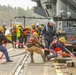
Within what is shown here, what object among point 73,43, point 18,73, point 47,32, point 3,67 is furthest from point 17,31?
point 18,73

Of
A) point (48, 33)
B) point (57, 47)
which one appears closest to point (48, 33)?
point (48, 33)

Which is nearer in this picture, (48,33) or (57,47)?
(57,47)

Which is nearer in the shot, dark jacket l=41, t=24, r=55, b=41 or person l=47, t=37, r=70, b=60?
person l=47, t=37, r=70, b=60

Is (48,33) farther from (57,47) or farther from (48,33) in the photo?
(57,47)

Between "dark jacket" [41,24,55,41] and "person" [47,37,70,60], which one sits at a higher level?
"dark jacket" [41,24,55,41]

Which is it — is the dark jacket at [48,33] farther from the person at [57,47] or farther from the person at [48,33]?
the person at [57,47]

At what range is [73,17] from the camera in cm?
2430

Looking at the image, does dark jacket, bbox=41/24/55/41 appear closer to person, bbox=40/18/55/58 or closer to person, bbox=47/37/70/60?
person, bbox=40/18/55/58

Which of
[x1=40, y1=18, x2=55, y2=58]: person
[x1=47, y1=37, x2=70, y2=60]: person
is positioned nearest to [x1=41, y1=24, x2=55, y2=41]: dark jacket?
[x1=40, y1=18, x2=55, y2=58]: person

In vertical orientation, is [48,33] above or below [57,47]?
above

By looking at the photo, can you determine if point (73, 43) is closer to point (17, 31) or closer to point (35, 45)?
point (35, 45)

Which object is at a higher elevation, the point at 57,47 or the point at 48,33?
the point at 48,33

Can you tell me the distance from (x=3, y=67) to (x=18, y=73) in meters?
2.04

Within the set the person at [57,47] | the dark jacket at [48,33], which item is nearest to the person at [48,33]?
Result: the dark jacket at [48,33]
